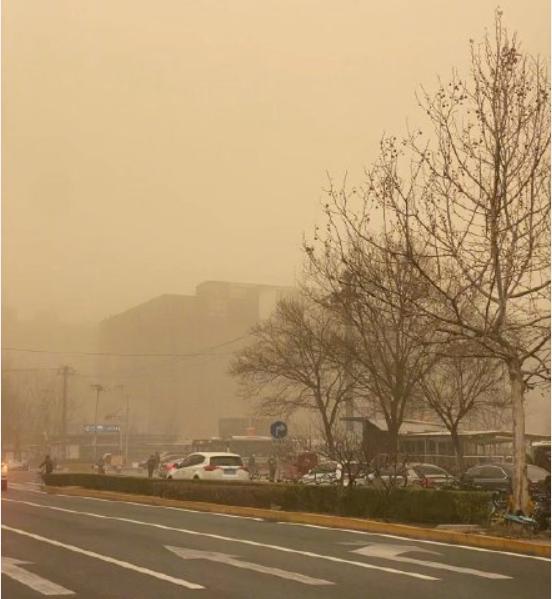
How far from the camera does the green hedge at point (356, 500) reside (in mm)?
19125

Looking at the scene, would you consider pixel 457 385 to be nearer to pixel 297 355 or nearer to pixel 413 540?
pixel 297 355

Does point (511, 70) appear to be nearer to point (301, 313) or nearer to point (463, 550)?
point (463, 550)

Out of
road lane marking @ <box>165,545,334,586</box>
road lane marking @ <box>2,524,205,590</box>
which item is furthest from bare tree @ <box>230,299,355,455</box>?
road lane marking @ <box>165,545,334,586</box>

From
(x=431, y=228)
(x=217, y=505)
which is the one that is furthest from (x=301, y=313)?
(x=431, y=228)

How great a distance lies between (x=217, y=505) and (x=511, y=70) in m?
13.8

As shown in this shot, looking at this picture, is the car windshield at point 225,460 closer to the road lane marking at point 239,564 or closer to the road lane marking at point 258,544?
the road lane marking at point 258,544

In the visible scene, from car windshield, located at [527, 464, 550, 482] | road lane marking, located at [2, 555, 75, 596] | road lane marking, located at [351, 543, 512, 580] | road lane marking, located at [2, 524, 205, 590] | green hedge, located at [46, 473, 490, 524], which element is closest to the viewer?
road lane marking, located at [2, 555, 75, 596]

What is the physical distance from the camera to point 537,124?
1817 centimetres

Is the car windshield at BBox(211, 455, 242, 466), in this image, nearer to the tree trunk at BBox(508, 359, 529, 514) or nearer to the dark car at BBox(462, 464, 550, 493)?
the dark car at BBox(462, 464, 550, 493)

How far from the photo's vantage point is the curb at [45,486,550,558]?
15633mm

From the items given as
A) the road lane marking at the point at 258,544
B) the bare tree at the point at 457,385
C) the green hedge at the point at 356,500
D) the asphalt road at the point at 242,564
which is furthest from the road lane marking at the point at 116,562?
the bare tree at the point at 457,385

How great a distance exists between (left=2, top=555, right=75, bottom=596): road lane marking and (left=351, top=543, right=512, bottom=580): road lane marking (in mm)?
5168

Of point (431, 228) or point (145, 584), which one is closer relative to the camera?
point (145, 584)

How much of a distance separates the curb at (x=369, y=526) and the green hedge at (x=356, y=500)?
418 millimetres
